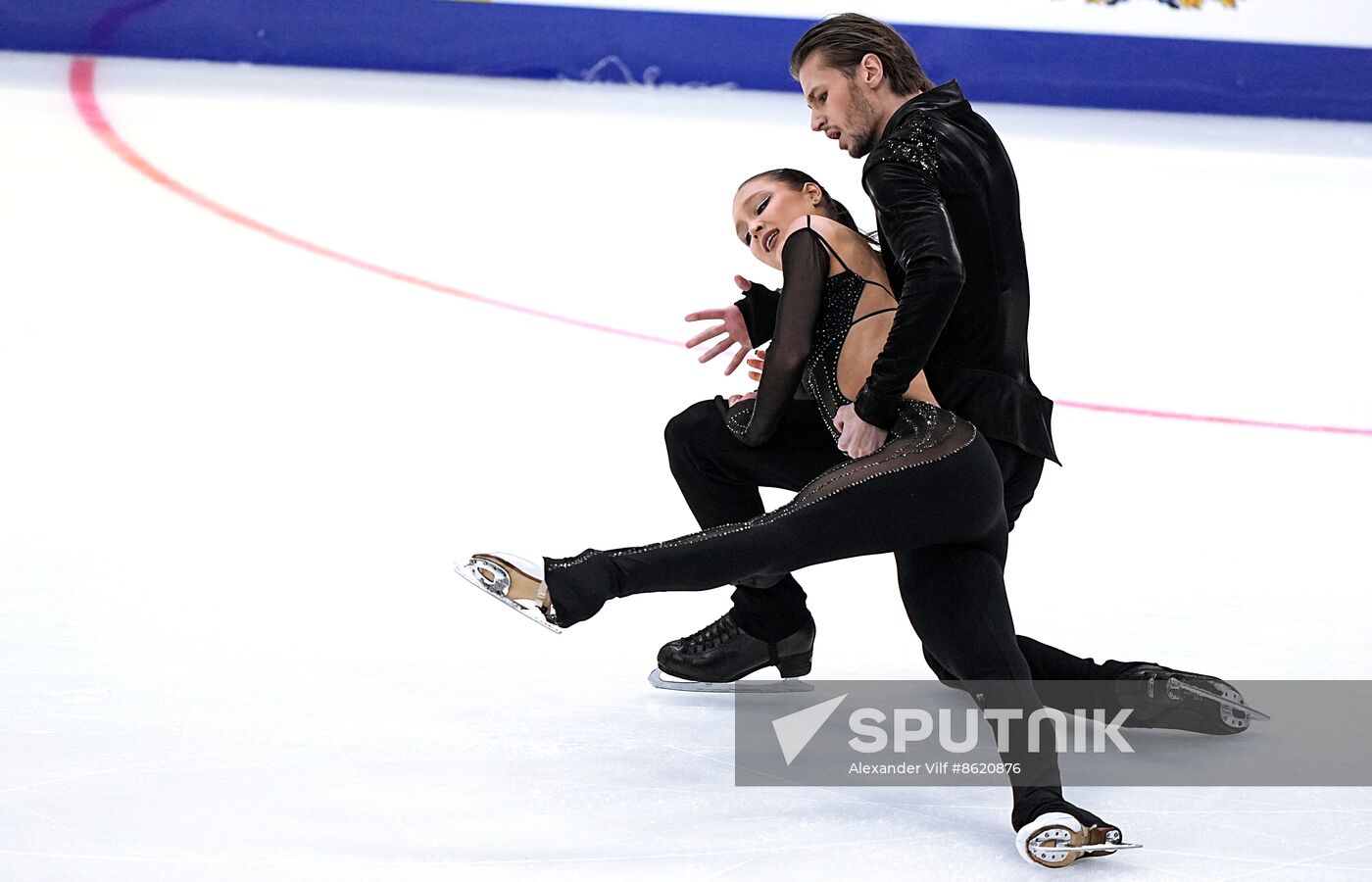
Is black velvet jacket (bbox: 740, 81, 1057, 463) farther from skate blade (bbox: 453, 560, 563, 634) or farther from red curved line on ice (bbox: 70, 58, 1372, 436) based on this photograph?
red curved line on ice (bbox: 70, 58, 1372, 436)

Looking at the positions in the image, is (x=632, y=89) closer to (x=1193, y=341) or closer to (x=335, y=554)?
(x=1193, y=341)

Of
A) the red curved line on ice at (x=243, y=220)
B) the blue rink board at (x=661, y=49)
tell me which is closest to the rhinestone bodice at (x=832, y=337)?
the red curved line on ice at (x=243, y=220)

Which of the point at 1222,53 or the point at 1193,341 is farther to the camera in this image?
the point at 1222,53

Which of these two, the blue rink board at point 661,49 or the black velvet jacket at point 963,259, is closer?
the black velvet jacket at point 963,259

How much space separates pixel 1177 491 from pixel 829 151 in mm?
4139

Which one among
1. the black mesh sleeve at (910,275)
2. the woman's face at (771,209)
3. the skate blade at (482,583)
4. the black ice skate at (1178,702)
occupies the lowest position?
the skate blade at (482,583)

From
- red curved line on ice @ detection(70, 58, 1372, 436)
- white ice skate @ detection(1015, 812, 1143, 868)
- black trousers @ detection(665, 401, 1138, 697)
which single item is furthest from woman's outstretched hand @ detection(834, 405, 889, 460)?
red curved line on ice @ detection(70, 58, 1372, 436)

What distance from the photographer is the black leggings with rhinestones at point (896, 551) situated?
6.02 ft

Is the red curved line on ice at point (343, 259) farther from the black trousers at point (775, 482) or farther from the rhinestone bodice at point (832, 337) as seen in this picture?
the rhinestone bodice at point (832, 337)

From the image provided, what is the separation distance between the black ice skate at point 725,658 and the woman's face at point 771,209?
538 mm

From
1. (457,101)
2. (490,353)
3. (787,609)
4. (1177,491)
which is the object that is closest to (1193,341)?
(1177,491)

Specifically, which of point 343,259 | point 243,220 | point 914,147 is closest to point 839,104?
point 914,147

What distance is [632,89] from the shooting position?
28.7 feet

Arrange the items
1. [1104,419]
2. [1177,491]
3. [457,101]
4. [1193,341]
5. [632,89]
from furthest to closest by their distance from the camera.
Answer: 1. [632,89]
2. [457,101]
3. [1193,341]
4. [1104,419]
5. [1177,491]
